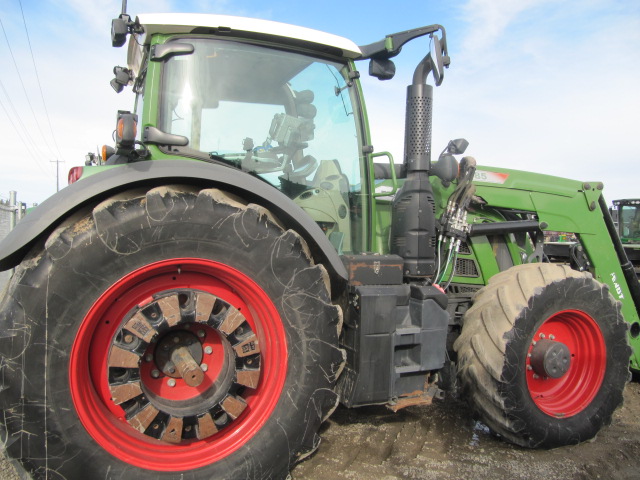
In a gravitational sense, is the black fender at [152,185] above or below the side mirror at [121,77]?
below

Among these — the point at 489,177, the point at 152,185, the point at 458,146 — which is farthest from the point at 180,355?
the point at 489,177

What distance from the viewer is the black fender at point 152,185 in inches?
80.0

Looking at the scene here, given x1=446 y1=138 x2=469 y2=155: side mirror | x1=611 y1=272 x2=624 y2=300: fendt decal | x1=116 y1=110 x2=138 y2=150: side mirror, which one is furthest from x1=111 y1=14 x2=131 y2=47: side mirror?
x1=611 y1=272 x2=624 y2=300: fendt decal

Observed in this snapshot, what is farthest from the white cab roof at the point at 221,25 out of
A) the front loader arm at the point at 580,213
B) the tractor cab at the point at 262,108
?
the front loader arm at the point at 580,213

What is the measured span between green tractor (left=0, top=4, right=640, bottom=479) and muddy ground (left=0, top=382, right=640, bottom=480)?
162mm

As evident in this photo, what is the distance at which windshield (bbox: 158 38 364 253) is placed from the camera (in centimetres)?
264

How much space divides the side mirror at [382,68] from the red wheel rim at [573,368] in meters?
1.98

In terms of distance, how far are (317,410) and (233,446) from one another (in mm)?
433

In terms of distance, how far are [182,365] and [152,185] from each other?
86 centimetres

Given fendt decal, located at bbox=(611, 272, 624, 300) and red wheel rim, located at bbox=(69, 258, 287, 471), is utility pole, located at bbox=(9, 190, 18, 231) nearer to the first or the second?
red wheel rim, located at bbox=(69, 258, 287, 471)

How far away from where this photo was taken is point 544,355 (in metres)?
3.06

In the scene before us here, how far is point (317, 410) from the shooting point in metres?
2.36

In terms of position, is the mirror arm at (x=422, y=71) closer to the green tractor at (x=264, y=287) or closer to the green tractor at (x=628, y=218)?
the green tractor at (x=264, y=287)

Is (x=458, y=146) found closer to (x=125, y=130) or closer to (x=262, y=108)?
(x=262, y=108)
